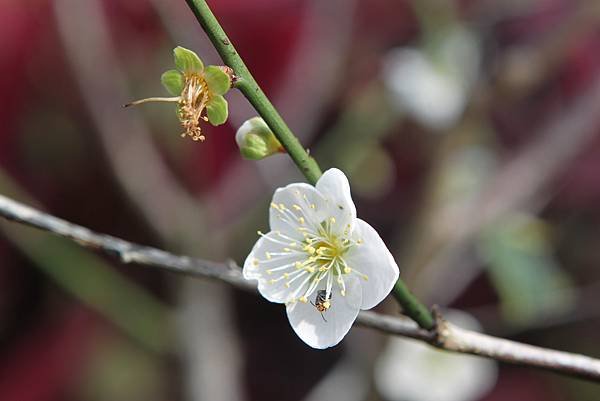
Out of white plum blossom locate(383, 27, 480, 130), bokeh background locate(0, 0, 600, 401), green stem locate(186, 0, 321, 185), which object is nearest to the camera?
green stem locate(186, 0, 321, 185)

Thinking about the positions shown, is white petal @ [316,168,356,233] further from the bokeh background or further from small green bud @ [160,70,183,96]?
the bokeh background

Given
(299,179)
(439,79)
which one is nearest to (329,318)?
(299,179)

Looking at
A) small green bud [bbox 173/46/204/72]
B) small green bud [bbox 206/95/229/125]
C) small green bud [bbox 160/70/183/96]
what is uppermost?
small green bud [bbox 173/46/204/72]

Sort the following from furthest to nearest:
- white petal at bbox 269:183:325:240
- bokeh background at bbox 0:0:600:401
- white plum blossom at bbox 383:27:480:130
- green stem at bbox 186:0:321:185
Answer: white plum blossom at bbox 383:27:480:130
bokeh background at bbox 0:0:600:401
white petal at bbox 269:183:325:240
green stem at bbox 186:0:321:185

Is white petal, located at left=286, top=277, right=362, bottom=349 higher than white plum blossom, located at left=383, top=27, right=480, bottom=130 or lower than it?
higher

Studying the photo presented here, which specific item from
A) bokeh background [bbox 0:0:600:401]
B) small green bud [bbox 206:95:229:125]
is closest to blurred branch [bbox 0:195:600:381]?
small green bud [bbox 206:95:229:125]

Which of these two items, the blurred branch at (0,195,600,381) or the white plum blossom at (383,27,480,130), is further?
the white plum blossom at (383,27,480,130)

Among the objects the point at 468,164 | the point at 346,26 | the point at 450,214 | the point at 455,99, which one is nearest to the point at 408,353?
the point at 450,214

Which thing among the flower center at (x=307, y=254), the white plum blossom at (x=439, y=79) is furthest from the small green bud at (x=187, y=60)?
the white plum blossom at (x=439, y=79)
